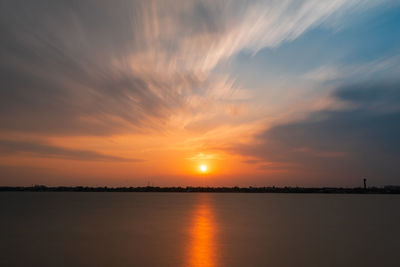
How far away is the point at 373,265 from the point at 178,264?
11.6 metres

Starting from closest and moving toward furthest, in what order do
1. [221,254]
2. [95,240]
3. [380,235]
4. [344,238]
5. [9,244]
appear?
[221,254], [9,244], [95,240], [344,238], [380,235]

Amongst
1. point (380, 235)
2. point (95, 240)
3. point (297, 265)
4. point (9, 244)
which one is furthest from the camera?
point (380, 235)

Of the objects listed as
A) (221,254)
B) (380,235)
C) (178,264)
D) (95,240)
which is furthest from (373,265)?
(95,240)

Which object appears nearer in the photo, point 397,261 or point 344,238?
point 397,261

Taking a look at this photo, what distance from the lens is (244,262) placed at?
18906mm

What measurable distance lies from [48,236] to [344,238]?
26.6 metres

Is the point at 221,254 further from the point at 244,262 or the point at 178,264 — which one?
the point at 178,264

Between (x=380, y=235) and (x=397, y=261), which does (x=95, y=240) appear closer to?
(x=397, y=261)

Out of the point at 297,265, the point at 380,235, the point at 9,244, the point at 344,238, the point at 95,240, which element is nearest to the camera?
the point at 297,265

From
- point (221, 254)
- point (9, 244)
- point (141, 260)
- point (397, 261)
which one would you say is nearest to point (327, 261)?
point (397, 261)

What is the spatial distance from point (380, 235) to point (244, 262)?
1874 cm

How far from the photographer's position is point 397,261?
19109mm

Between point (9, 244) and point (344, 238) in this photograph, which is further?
point (344, 238)

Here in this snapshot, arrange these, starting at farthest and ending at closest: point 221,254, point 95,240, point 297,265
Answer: point 95,240
point 221,254
point 297,265
